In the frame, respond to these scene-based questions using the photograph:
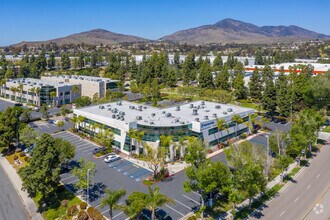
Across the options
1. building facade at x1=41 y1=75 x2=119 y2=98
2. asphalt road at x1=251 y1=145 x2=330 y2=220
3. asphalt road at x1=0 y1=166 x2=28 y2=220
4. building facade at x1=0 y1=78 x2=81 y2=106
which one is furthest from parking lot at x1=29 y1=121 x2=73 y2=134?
asphalt road at x1=251 y1=145 x2=330 y2=220

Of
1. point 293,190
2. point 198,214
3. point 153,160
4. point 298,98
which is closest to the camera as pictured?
point 198,214

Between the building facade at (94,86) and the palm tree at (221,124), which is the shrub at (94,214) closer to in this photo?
the palm tree at (221,124)

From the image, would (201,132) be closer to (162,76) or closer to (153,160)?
(153,160)

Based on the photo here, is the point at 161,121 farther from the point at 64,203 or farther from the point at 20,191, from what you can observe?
the point at 20,191

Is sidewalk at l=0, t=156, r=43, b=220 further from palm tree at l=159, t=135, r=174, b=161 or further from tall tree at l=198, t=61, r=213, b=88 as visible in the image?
tall tree at l=198, t=61, r=213, b=88

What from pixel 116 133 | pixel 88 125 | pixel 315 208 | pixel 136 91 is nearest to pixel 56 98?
pixel 136 91

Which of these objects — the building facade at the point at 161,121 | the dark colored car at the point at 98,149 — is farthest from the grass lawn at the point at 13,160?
the building facade at the point at 161,121

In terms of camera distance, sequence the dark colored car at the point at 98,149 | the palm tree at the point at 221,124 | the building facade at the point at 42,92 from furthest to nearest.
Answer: the building facade at the point at 42,92, the palm tree at the point at 221,124, the dark colored car at the point at 98,149
